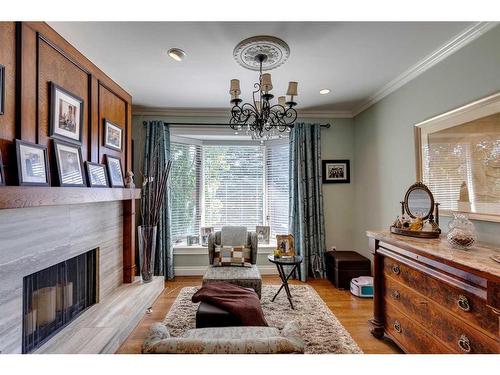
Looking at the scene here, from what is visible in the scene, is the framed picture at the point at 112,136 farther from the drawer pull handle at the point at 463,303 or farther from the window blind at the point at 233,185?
the drawer pull handle at the point at 463,303

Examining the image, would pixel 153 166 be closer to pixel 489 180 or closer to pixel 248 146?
pixel 248 146

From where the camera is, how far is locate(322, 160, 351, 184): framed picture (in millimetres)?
4023

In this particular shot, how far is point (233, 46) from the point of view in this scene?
2.12 metres

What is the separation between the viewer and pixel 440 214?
2248 millimetres

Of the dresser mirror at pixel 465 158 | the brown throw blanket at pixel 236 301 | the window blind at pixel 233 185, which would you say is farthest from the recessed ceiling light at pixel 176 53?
the dresser mirror at pixel 465 158

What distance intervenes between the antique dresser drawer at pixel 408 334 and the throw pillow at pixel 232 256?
1.67 metres

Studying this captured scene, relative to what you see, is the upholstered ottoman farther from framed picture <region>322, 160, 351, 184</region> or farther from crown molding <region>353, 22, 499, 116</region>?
crown molding <region>353, 22, 499, 116</region>

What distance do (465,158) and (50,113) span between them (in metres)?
3.39

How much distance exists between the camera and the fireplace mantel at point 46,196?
1.38 meters

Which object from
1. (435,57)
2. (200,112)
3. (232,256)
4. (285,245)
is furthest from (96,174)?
(435,57)

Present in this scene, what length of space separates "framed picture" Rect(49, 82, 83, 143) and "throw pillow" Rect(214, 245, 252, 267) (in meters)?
2.08

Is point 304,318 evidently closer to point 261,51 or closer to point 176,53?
point 261,51

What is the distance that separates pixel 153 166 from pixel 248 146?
1.66 meters
